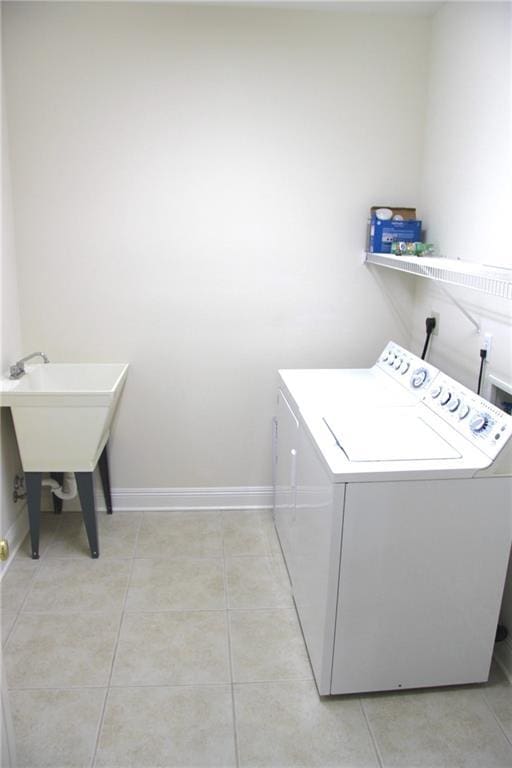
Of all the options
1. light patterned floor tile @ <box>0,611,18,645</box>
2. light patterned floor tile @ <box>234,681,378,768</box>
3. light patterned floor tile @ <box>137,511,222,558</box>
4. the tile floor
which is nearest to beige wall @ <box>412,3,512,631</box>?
the tile floor

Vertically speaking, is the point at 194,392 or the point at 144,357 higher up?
the point at 144,357

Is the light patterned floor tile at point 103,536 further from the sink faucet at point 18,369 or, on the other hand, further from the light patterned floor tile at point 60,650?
the sink faucet at point 18,369

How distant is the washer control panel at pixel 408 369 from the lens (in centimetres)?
226

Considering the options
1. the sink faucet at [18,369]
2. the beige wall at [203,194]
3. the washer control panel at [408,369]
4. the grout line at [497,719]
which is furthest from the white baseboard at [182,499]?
the grout line at [497,719]

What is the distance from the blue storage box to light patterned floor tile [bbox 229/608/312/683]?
169 centimetres

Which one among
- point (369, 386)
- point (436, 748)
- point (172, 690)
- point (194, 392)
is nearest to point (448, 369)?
point (369, 386)

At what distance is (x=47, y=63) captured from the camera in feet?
8.25

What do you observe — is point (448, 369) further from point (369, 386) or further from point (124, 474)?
point (124, 474)

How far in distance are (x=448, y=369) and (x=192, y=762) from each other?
1772 millimetres

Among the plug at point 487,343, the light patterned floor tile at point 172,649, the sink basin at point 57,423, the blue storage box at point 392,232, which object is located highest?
the blue storage box at point 392,232

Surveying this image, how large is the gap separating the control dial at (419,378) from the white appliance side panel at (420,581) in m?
0.65

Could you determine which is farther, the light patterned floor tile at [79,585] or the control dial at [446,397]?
the light patterned floor tile at [79,585]

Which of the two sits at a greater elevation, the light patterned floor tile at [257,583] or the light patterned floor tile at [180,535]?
the light patterned floor tile at [257,583]

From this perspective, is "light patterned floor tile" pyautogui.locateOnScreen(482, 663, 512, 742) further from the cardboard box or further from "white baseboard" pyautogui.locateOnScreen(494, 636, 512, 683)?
the cardboard box
